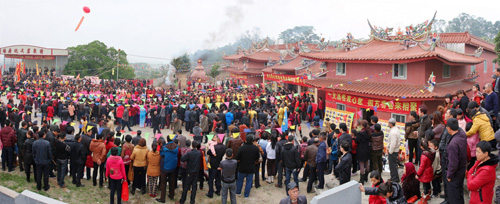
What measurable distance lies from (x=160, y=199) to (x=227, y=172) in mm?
2088

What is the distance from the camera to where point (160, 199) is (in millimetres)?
8906

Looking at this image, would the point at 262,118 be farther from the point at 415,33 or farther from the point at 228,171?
the point at 415,33

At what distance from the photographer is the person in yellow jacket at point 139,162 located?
869 cm

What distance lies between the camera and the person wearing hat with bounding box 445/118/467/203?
5.89 m

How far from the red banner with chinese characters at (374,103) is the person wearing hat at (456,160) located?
33.9ft

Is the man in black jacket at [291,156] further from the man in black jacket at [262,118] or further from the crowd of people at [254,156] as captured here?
the man in black jacket at [262,118]

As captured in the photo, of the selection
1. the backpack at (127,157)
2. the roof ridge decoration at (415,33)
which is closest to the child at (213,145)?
the backpack at (127,157)

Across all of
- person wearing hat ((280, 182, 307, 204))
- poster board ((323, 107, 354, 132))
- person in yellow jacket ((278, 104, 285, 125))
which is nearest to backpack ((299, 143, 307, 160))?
person wearing hat ((280, 182, 307, 204))

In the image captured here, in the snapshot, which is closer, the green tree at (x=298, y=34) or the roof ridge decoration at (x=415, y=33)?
the roof ridge decoration at (x=415, y=33)

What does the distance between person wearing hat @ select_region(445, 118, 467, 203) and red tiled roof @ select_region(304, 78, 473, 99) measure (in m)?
9.69

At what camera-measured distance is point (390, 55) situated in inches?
667

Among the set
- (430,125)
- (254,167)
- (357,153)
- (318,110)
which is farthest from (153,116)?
(430,125)

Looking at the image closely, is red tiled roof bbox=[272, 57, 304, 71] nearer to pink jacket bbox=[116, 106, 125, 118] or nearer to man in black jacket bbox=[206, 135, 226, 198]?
pink jacket bbox=[116, 106, 125, 118]

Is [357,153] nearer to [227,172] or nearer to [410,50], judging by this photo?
[227,172]
